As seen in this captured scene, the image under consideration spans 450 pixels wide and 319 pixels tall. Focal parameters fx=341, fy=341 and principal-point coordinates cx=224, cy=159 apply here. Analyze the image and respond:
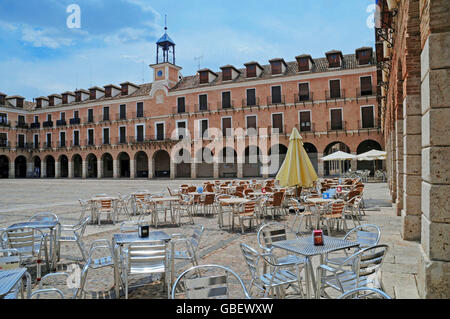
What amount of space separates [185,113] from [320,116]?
40.4 ft

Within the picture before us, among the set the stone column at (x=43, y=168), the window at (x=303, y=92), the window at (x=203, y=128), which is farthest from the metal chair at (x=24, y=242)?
the stone column at (x=43, y=168)

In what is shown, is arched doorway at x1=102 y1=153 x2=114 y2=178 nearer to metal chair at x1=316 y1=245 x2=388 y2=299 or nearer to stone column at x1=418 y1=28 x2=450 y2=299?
metal chair at x1=316 y1=245 x2=388 y2=299

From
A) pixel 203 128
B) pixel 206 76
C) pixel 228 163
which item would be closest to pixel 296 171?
pixel 228 163

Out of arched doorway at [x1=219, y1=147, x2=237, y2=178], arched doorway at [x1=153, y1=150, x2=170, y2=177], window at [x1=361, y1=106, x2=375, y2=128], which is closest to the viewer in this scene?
window at [x1=361, y1=106, x2=375, y2=128]

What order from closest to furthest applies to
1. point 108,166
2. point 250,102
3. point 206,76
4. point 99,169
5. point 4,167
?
point 250,102 → point 206,76 → point 99,169 → point 108,166 → point 4,167

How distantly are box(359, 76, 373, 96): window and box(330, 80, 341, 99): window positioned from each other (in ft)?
5.38

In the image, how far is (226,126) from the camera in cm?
3025

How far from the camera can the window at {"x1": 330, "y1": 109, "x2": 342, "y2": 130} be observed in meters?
26.6

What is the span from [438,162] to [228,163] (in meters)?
28.0

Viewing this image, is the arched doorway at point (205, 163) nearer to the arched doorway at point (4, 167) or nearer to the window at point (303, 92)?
the window at point (303, 92)

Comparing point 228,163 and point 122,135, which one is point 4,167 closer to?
point 122,135

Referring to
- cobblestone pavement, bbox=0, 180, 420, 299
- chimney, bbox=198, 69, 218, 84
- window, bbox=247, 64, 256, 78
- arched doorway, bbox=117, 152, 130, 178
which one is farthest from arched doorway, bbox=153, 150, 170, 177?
cobblestone pavement, bbox=0, 180, 420, 299

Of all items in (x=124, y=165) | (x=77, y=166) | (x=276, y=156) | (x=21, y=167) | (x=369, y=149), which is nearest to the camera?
(x=276, y=156)
